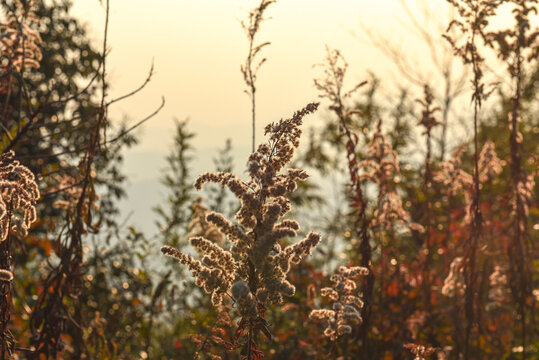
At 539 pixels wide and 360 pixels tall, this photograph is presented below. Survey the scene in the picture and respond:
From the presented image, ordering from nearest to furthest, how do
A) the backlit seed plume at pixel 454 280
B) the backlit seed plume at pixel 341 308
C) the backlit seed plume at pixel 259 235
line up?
the backlit seed plume at pixel 259 235, the backlit seed plume at pixel 341 308, the backlit seed plume at pixel 454 280

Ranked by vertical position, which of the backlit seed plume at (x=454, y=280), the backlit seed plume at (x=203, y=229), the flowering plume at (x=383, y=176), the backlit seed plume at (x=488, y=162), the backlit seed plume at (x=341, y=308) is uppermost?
the backlit seed plume at (x=488, y=162)

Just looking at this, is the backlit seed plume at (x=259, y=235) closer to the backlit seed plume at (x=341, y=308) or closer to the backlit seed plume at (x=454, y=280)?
the backlit seed plume at (x=341, y=308)

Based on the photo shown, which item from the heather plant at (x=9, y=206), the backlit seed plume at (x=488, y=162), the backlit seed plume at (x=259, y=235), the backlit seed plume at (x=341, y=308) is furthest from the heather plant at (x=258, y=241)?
the backlit seed plume at (x=488, y=162)

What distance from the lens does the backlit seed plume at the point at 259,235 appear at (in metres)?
2.37

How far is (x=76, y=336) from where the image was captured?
13.3ft

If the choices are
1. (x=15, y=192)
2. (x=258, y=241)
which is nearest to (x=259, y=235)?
(x=258, y=241)

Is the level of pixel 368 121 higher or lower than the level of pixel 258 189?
higher

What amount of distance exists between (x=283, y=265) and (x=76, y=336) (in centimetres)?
211

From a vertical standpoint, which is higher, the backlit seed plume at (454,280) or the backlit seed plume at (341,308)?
the backlit seed plume at (454,280)

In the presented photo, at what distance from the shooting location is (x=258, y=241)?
235cm

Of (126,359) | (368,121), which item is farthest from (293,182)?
(368,121)

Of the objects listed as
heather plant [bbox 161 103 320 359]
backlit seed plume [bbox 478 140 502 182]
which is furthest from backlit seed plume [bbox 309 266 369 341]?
backlit seed plume [bbox 478 140 502 182]

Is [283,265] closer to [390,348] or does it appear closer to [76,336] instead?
[76,336]

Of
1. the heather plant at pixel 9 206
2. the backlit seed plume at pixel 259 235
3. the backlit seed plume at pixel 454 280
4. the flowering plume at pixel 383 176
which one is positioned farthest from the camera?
the flowering plume at pixel 383 176
